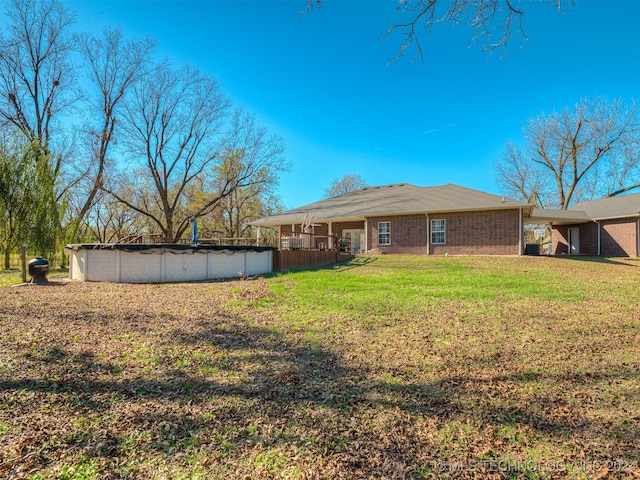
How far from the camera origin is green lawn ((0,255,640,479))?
6.91 feet

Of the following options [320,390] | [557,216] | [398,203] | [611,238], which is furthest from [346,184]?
[320,390]

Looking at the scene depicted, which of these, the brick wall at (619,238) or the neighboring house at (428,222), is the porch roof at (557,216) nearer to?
the brick wall at (619,238)

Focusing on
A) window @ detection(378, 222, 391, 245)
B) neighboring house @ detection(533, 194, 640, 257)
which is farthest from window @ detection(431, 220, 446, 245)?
neighboring house @ detection(533, 194, 640, 257)

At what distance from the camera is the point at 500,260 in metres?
13.5

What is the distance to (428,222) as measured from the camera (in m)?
17.0

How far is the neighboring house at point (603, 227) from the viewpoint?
18.5m

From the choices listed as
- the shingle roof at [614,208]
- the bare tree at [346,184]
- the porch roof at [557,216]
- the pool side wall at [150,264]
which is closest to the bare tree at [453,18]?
the pool side wall at [150,264]

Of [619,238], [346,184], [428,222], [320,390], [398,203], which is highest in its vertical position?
[346,184]

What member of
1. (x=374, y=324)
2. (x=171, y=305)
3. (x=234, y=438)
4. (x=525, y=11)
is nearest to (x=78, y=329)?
(x=171, y=305)

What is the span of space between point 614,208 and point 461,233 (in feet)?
39.9

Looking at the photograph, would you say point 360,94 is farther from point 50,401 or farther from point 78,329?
point 50,401

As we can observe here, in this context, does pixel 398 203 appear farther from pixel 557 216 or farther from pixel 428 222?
pixel 557 216

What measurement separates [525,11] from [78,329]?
7.11 m

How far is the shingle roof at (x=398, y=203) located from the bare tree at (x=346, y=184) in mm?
17920
